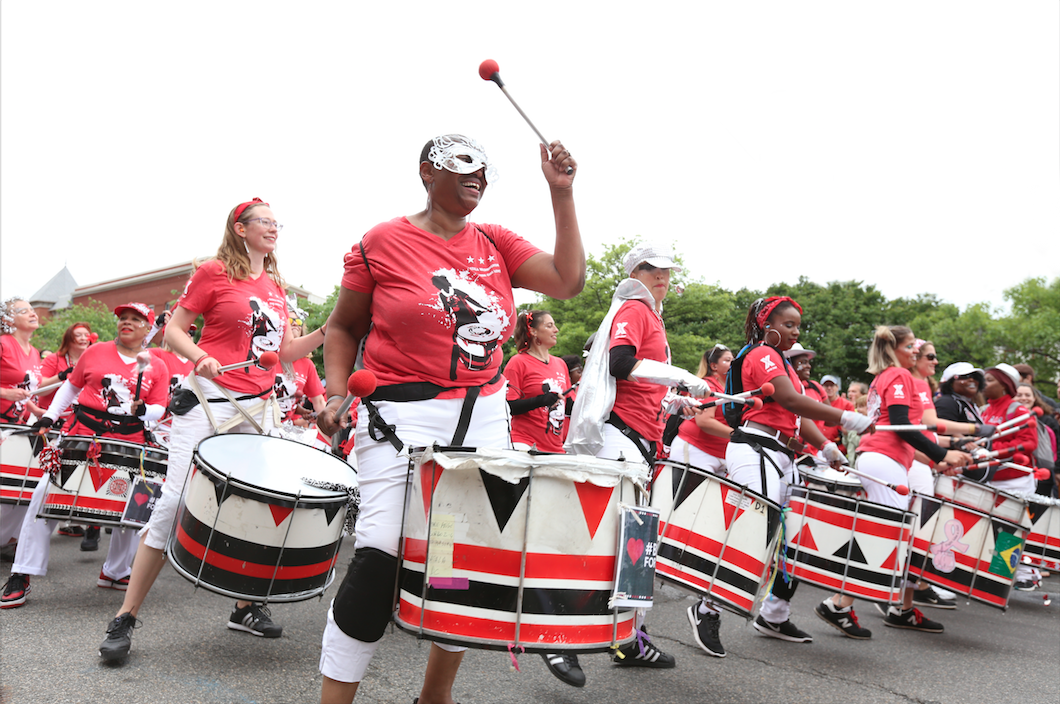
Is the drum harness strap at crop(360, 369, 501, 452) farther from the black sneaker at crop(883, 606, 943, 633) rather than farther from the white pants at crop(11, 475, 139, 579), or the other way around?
the black sneaker at crop(883, 606, 943, 633)

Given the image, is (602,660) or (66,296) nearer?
(602,660)

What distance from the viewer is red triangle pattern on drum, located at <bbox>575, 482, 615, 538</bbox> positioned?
2.29 m

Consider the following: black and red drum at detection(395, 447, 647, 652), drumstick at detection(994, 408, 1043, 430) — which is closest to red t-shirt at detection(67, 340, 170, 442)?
black and red drum at detection(395, 447, 647, 652)

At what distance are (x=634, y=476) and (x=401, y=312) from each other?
3.15 feet

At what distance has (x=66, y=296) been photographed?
3526 inches

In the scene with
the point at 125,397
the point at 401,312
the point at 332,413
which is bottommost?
the point at 125,397

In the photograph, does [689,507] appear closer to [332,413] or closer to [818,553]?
[818,553]

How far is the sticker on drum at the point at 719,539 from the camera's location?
413cm

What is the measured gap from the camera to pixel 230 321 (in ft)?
14.3

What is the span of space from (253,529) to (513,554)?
1.73 metres

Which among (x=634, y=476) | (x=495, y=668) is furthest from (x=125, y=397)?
(x=634, y=476)

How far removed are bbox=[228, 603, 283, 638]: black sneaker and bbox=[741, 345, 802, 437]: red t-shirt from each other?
315cm

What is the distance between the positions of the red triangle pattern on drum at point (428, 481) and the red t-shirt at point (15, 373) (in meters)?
7.34

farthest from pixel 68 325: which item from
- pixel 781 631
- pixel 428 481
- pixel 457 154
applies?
pixel 428 481
